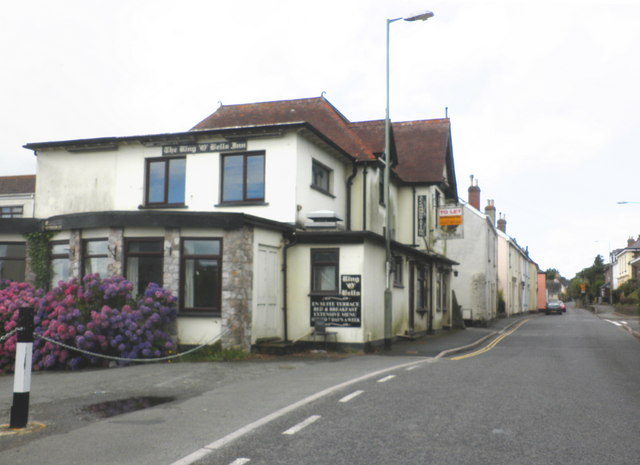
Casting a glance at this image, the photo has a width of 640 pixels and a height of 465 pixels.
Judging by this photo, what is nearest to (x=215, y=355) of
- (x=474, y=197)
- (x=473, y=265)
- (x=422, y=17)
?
(x=422, y=17)

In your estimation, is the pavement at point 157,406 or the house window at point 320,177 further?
the house window at point 320,177

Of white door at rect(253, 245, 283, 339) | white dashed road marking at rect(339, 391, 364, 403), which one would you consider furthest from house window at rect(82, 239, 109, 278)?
white dashed road marking at rect(339, 391, 364, 403)

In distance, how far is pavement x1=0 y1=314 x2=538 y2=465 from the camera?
20.7 feet

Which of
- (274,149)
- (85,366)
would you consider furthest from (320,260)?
(85,366)

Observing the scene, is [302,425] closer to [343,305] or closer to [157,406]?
[157,406]

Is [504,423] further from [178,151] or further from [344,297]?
[178,151]

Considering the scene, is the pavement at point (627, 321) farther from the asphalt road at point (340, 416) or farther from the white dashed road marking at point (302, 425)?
the white dashed road marking at point (302, 425)

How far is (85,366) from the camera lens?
46.9ft

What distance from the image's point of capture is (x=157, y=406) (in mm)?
8812

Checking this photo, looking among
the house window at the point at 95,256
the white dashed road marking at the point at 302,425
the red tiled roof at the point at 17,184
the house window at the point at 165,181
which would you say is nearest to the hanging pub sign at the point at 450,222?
the house window at the point at 165,181

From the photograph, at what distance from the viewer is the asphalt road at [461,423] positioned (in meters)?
5.92

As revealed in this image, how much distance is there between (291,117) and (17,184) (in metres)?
34.3

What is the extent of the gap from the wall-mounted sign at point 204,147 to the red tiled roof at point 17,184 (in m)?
34.2

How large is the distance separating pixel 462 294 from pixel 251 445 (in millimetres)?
32132
